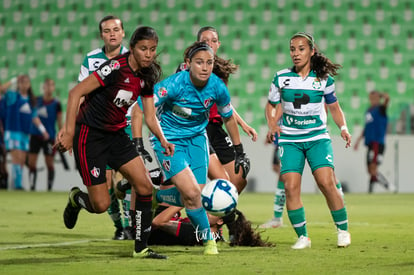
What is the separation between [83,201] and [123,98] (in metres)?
1.24

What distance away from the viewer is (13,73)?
→ 23.5 meters

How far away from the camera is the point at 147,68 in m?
6.45

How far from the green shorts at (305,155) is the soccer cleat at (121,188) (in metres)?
1.55

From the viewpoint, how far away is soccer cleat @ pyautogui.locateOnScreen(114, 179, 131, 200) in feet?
26.3

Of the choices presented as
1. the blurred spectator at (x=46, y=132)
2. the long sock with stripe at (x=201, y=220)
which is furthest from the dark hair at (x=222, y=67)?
the blurred spectator at (x=46, y=132)

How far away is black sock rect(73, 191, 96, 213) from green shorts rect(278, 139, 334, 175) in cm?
179

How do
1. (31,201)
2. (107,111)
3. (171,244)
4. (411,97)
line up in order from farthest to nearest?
(411,97)
(31,201)
(171,244)
(107,111)

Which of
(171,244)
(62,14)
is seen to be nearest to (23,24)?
(62,14)

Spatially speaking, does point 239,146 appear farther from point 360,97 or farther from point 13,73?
point 13,73

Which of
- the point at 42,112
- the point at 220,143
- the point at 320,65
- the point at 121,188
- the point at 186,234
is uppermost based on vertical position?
the point at 42,112

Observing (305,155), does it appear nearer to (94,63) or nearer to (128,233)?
(128,233)

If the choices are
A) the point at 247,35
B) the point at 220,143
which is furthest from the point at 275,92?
the point at 247,35

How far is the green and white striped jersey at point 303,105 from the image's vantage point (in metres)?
7.58

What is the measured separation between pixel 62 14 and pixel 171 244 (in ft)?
58.0
